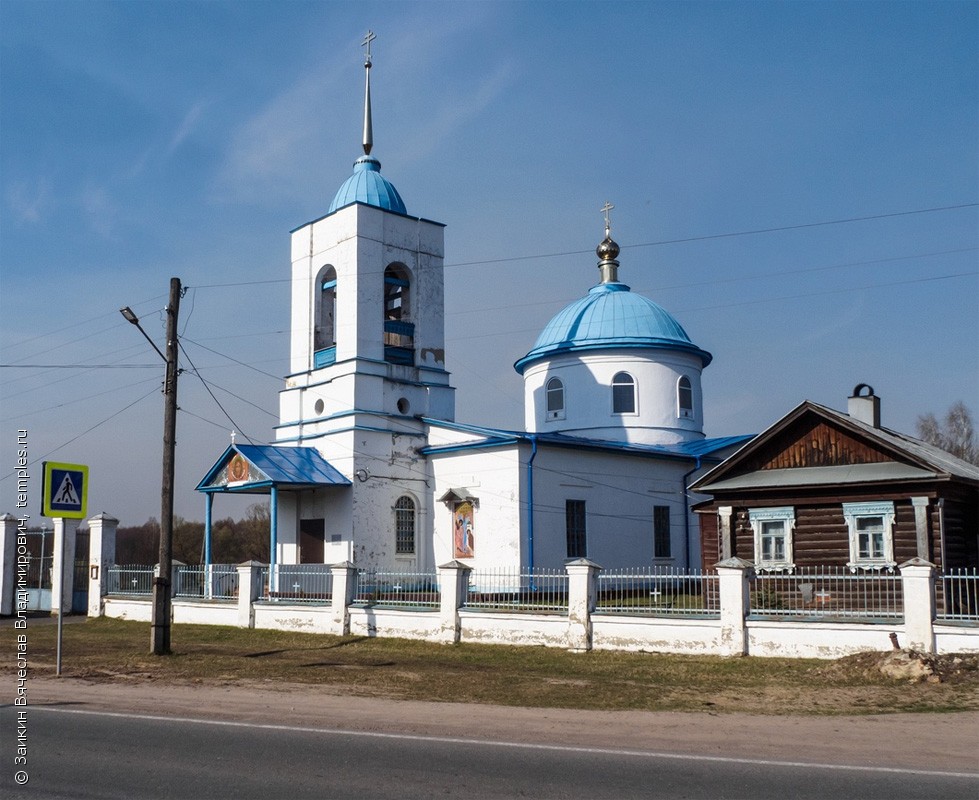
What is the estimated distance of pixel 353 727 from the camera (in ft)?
32.8

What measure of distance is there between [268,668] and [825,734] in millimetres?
8615

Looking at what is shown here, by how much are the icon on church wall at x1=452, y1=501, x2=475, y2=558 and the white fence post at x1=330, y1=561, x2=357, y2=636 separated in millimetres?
6464

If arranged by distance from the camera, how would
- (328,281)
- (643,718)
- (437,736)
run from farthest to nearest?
(328,281) < (643,718) < (437,736)

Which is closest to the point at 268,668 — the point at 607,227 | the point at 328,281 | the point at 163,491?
the point at 163,491

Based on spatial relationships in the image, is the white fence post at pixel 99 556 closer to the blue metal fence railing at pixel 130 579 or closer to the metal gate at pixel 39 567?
the blue metal fence railing at pixel 130 579

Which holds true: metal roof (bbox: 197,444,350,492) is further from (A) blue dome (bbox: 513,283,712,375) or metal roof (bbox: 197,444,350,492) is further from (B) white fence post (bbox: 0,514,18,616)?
(A) blue dome (bbox: 513,283,712,375)

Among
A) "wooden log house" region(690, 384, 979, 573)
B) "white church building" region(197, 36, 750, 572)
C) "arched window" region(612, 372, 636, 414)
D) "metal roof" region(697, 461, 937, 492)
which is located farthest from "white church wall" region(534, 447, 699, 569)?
"metal roof" region(697, 461, 937, 492)

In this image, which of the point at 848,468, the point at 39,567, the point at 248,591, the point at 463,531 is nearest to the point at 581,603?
the point at 848,468

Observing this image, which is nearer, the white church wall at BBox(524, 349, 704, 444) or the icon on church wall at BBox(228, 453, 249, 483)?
the icon on church wall at BBox(228, 453, 249, 483)

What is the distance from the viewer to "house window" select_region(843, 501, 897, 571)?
753 inches

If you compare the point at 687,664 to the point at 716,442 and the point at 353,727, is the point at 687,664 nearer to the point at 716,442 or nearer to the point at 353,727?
the point at 353,727

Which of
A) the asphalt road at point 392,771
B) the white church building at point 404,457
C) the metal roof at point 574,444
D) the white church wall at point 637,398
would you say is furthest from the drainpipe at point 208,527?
the asphalt road at point 392,771

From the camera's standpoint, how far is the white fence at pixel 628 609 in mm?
14875

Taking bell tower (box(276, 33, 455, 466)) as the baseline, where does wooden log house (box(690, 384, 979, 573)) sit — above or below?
below
